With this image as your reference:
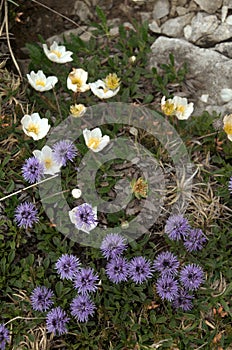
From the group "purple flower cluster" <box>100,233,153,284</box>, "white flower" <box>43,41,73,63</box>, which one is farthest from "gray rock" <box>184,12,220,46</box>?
"purple flower cluster" <box>100,233,153,284</box>

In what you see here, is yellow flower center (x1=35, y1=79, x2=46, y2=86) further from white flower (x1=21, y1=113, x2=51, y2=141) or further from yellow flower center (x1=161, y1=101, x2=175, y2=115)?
yellow flower center (x1=161, y1=101, x2=175, y2=115)

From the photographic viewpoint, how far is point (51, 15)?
3750 mm

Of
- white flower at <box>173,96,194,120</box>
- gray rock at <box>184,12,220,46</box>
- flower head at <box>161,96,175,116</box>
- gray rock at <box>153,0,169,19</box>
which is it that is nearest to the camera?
flower head at <box>161,96,175,116</box>

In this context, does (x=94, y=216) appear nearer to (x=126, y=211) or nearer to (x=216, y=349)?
(x=126, y=211)

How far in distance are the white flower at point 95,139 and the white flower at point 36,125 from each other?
0.21 metres

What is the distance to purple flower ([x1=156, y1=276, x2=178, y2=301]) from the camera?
2.82 meters

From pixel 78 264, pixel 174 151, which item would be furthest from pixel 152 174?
pixel 78 264

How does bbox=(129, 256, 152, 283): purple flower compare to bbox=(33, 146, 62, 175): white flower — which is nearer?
bbox=(129, 256, 152, 283): purple flower

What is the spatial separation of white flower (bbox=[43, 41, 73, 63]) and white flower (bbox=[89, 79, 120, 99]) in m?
0.22

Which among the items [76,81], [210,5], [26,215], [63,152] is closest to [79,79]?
[76,81]

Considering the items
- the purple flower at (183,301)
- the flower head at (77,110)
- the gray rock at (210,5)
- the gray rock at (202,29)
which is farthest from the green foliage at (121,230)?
the gray rock at (210,5)

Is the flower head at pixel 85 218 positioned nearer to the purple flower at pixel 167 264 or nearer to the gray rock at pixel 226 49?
the purple flower at pixel 167 264

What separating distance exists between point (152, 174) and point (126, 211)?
0.24 m

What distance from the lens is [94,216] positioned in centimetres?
297
